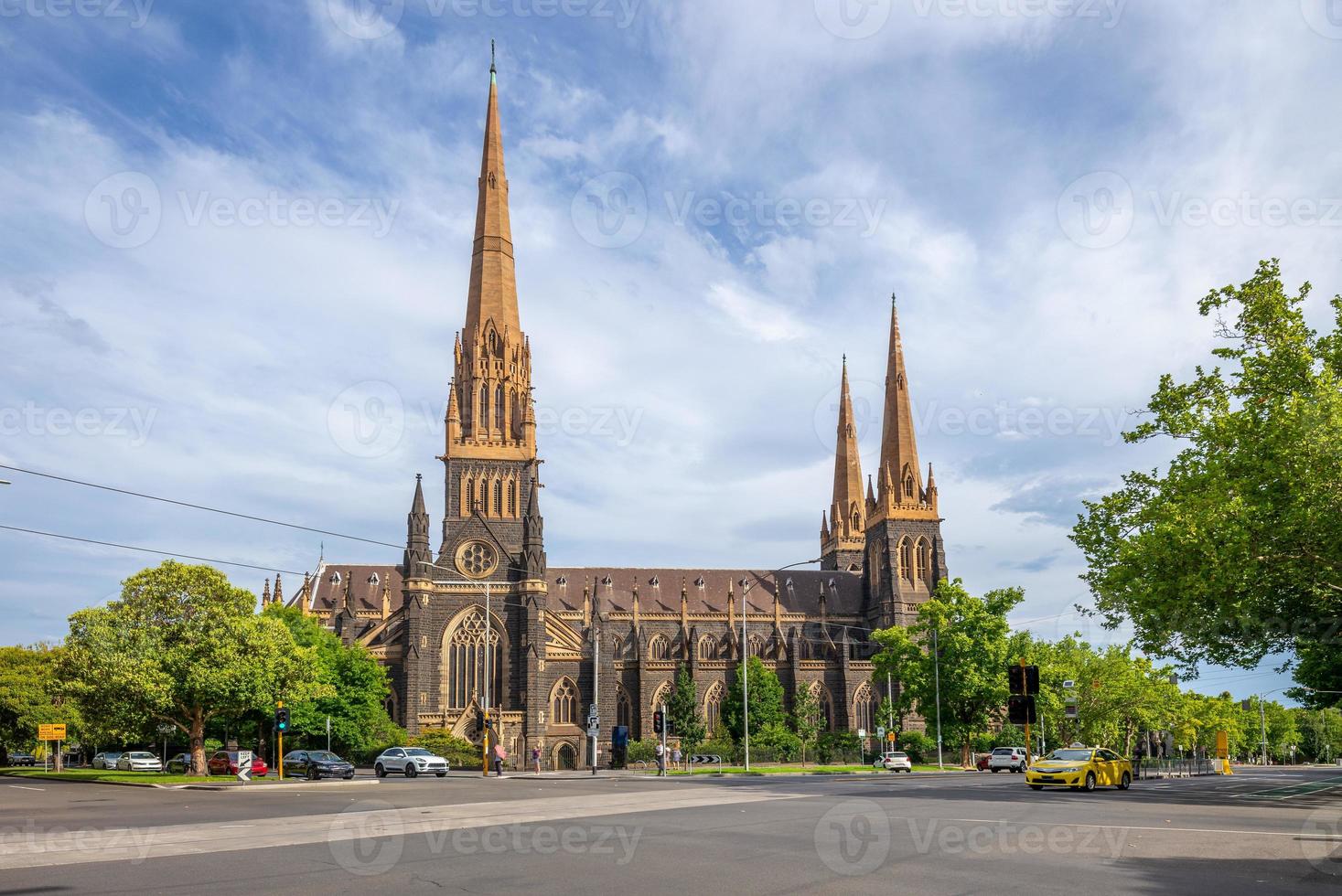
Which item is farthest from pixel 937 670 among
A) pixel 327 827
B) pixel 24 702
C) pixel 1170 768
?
pixel 24 702

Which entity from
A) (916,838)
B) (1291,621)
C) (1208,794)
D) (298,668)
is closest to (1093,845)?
(916,838)

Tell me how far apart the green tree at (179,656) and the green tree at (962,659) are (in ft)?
114

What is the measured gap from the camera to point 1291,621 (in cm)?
3128

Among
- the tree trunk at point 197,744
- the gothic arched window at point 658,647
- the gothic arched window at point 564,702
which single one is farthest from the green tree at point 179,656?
the gothic arched window at point 658,647

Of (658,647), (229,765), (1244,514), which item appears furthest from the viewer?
(658,647)

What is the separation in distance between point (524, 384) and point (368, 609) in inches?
941

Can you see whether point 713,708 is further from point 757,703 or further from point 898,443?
point 898,443

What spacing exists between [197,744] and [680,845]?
36.3 metres

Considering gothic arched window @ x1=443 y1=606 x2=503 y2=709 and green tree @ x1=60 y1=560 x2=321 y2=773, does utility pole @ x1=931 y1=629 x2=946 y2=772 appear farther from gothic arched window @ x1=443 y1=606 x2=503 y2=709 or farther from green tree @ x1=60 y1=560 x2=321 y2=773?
green tree @ x1=60 y1=560 x2=321 y2=773

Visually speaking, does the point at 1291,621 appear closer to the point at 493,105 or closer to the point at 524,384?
the point at 524,384

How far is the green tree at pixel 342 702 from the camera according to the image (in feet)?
199

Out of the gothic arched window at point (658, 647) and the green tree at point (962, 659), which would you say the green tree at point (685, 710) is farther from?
the green tree at point (962, 659)

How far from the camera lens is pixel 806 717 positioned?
8325 cm

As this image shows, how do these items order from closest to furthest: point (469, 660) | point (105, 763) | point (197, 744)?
1. point (197, 744)
2. point (105, 763)
3. point (469, 660)
